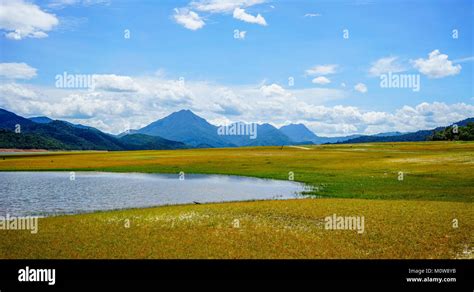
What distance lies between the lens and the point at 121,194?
160 feet

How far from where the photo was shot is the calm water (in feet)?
129

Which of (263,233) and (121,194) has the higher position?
(263,233)

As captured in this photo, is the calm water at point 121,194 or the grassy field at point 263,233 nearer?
the grassy field at point 263,233

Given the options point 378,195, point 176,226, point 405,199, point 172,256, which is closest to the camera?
point 172,256

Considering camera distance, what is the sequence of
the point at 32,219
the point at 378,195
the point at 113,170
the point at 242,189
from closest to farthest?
the point at 32,219 < the point at 378,195 < the point at 242,189 < the point at 113,170

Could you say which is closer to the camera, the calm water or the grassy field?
the grassy field

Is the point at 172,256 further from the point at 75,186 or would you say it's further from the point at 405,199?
the point at 75,186

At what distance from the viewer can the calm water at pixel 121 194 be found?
129ft

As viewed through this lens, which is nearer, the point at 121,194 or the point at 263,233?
the point at 263,233
